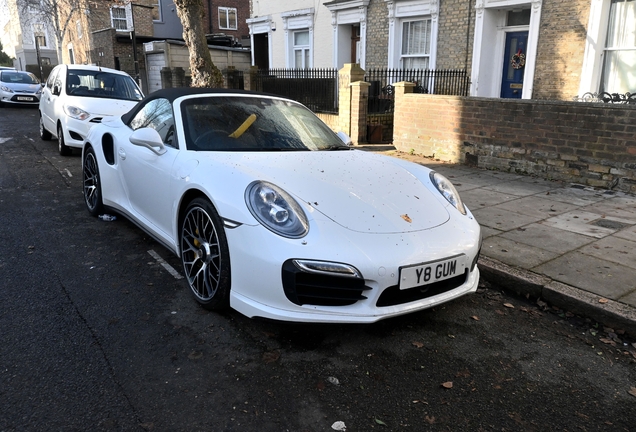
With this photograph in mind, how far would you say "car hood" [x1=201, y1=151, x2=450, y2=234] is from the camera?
Result: 121 inches

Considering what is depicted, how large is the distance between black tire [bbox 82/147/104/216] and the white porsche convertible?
1008 mm

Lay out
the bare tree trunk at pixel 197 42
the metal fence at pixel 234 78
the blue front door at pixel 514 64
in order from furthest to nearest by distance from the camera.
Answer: the metal fence at pixel 234 78, the blue front door at pixel 514 64, the bare tree trunk at pixel 197 42

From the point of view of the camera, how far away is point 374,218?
3092 mm

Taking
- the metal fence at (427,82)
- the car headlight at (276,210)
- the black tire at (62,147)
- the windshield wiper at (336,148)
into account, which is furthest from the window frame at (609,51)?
the black tire at (62,147)

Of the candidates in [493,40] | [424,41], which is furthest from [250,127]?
[424,41]

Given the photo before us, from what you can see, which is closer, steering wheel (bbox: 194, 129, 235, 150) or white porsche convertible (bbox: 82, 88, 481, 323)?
white porsche convertible (bbox: 82, 88, 481, 323)

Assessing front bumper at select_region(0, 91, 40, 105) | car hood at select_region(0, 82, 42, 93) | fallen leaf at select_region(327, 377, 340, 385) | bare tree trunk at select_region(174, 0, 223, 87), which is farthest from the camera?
car hood at select_region(0, 82, 42, 93)

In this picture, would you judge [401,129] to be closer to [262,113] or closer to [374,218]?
[262,113]

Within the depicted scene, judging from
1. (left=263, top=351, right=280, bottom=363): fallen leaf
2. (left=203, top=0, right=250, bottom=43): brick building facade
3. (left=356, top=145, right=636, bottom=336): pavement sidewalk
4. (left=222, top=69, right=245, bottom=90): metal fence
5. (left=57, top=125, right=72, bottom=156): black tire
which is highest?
(left=203, top=0, right=250, bottom=43): brick building facade

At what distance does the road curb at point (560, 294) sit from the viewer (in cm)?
344

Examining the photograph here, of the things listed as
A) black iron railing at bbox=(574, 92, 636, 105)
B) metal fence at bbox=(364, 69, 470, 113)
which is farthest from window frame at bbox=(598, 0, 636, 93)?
metal fence at bbox=(364, 69, 470, 113)

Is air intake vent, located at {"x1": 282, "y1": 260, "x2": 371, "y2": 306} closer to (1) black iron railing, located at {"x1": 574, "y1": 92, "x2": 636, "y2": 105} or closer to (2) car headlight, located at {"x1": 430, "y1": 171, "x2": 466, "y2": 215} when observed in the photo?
(2) car headlight, located at {"x1": 430, "y1": 171, "x2": 466, "y2": 215}

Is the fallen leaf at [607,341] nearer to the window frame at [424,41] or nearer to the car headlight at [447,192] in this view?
the car headlight at [447,192]

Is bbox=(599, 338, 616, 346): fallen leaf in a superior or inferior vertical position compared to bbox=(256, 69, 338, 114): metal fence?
inferior
